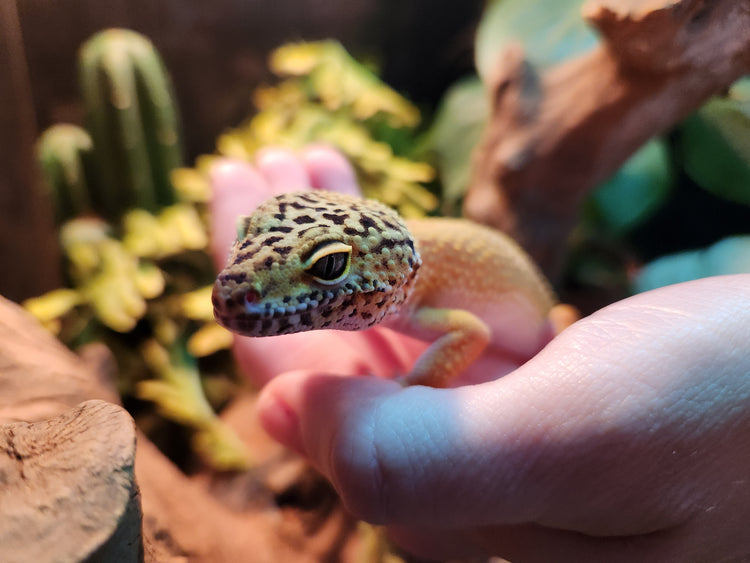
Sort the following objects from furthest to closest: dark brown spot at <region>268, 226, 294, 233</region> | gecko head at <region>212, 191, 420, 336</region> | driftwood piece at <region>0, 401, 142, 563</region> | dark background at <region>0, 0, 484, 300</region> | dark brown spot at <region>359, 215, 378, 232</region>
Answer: dark background at <region>0, 0, 484, 300</region> → dark brown spot at <region>359, 215, 378, 232</region> → dark brown spot at <region>268, 226, 294, 233</region> → gecko head at <region>212, 191, 420, 336</region> → driftwood piece at <region>0, 401, 142, 563</region>

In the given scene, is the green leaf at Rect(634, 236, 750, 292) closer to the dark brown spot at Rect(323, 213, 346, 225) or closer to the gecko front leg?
the gecko front leg

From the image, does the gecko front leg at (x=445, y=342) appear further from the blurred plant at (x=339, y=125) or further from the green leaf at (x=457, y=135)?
the green leaf at (x=457, y=135)

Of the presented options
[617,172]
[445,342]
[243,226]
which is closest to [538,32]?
[617,172]

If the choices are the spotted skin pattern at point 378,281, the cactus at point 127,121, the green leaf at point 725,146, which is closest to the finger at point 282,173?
the spotted skin pattern at point 378,281

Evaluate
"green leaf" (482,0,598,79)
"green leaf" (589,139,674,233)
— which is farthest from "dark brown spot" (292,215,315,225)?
"green leaf" (589,139,674,233)

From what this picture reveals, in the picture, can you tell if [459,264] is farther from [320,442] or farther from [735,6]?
[735,6]

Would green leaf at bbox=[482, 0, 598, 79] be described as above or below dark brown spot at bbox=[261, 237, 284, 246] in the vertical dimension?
above

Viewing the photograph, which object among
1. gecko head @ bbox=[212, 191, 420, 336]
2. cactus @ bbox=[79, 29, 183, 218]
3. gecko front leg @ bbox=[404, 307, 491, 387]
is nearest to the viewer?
gecko head @ bbox=[212, 191, 420, 336]
